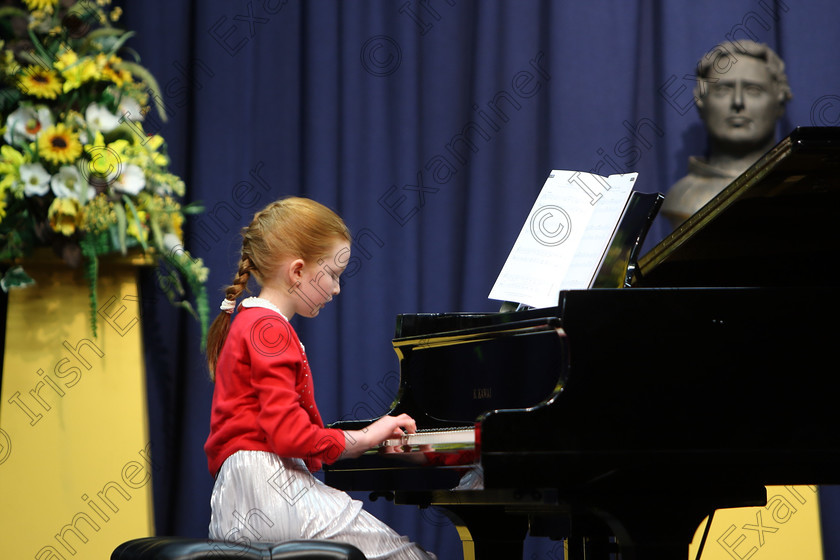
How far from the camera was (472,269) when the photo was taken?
376 cm

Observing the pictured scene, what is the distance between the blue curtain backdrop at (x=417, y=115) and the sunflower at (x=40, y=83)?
719 mm

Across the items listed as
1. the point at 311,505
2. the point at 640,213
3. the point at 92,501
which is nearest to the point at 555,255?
the point at 640,213

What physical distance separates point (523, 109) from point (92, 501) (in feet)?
7.40

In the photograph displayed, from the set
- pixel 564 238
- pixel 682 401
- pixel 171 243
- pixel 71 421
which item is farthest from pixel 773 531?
pixel 71 421

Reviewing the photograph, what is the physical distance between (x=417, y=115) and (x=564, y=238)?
178cm

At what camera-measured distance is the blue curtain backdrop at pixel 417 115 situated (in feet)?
12.3

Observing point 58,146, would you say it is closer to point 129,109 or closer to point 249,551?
point 129,109

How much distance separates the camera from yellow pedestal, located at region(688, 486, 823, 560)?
324 centimetres

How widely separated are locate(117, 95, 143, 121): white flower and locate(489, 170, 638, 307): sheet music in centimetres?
157

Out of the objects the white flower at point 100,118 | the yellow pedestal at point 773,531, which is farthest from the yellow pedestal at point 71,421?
the yellow pedestal at point 773,531

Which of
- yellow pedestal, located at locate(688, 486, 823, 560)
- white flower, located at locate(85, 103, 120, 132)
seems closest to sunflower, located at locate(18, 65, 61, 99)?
white flower, located at locate(85, 103, 120, 132)

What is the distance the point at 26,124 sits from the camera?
3000 millimetres

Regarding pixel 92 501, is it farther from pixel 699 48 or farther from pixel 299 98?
pixel 699 48

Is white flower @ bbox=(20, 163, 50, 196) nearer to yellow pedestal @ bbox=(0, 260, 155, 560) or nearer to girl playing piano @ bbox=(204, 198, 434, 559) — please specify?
yellow pedestal @ bbox=(0, 260, 155, 560)
